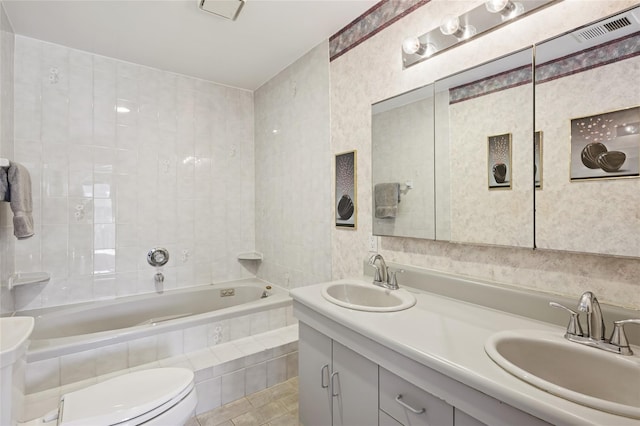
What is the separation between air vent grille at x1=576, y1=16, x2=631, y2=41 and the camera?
989mm

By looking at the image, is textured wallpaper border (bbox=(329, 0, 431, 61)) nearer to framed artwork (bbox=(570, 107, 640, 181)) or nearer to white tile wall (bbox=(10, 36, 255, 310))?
framed artwork (bbox=(570, 107, 640, 181))

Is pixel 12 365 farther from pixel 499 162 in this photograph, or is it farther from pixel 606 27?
pixel 606 27

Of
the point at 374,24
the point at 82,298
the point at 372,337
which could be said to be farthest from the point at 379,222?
the point at 82,298

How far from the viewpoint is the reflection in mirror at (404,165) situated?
1.62m

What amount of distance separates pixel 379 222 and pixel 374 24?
1.24 meters

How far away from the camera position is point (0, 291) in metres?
1.79

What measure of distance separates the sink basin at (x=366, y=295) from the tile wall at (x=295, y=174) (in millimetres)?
533

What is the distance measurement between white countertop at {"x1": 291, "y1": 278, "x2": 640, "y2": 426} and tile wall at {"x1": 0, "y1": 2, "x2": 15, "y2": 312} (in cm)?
193

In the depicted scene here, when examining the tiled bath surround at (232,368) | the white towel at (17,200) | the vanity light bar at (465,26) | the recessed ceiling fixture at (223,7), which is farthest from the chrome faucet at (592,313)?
the white towel at (17,200)

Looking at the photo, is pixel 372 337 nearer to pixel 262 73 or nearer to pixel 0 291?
pixel 0 291

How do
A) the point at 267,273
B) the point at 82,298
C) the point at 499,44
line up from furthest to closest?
1. the point at 267,273
2. the point at 82,298
3. the point at 499,44

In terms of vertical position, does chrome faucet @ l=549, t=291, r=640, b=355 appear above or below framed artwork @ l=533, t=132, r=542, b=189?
below

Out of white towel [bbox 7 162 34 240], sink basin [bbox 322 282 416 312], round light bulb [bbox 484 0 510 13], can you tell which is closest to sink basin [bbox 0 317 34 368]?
white towel [bbox 7 162 34 240]

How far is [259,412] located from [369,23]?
2.54 meters
